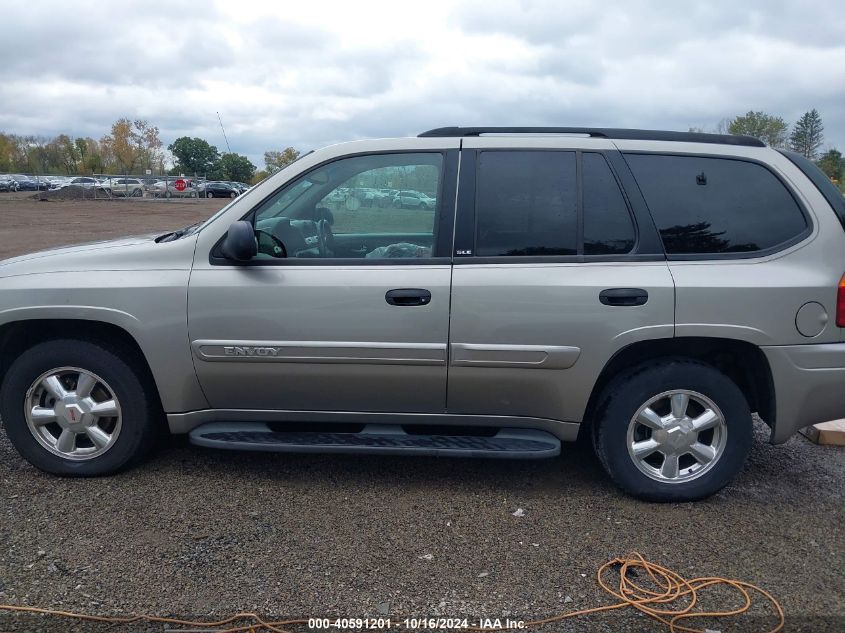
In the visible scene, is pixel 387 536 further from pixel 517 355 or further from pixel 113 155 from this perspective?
pixel 113 155

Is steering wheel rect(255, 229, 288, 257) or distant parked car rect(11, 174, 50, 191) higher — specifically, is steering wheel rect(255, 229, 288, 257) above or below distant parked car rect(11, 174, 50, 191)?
below

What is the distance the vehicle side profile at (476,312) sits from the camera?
3.71 metres

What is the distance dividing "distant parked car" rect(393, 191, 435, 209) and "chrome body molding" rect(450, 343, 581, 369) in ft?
2.45

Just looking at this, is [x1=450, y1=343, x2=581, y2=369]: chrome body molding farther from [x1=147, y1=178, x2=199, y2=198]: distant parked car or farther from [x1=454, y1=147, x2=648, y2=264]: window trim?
[x1=147, y1=178, x2=199, y2=198]: distant parked car

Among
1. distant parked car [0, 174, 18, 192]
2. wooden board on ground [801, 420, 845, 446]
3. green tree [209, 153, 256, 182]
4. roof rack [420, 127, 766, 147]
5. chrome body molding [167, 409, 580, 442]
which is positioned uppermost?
green tree [209, 153, 256, 182]

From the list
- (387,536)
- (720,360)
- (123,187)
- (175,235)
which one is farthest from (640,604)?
(123,187)

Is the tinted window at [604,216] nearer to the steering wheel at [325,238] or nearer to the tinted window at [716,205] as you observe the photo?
the tinted window at [716,205]

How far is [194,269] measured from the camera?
3891mm

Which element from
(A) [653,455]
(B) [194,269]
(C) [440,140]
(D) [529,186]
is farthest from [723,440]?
(B) [194,269]

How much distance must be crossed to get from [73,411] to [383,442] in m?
1.65

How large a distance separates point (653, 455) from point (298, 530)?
1844mm

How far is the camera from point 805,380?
3709 millimetres

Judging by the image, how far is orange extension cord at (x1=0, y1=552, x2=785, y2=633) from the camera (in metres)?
2.88

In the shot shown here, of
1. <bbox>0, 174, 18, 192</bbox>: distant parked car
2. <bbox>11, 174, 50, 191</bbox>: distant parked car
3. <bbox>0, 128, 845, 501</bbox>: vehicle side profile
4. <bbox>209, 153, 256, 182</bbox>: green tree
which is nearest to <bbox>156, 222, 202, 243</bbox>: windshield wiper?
<bbox>0, 128, 845, 501</bbox>: vehicle side profile
